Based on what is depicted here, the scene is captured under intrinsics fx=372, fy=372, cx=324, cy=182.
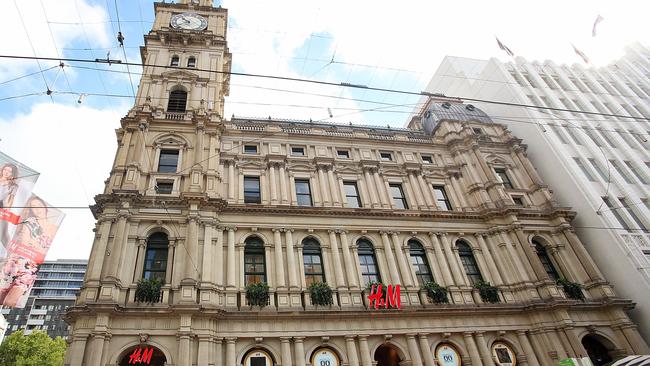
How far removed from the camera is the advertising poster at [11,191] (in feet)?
65.1

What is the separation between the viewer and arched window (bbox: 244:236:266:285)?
68.7ft

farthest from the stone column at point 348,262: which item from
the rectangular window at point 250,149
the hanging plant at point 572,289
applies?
the hanging plant at point 572,289

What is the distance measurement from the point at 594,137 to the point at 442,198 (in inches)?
650

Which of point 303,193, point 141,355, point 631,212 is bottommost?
point 141,355

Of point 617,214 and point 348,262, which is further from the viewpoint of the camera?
point 617,214

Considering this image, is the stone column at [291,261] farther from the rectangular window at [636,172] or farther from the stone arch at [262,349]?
the rectangular window at [636,172]

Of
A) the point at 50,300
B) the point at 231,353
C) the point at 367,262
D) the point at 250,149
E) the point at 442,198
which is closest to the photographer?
the point at 231,353

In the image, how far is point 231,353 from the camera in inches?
698

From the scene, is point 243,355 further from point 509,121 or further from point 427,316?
point 509,121

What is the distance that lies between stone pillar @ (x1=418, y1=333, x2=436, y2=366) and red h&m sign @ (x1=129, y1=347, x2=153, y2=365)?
13.4m

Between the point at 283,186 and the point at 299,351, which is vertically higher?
the point at 283,186

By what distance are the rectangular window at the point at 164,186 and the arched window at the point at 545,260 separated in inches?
989

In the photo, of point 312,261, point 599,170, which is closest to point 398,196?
point 312,261

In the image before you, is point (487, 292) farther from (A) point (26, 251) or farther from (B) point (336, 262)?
(A) point (26, 251)
